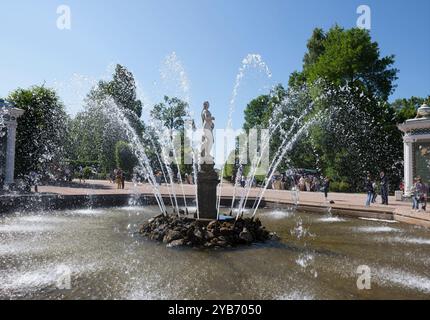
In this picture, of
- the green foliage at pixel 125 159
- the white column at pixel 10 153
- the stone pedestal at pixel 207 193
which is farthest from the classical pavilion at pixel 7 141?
the green foliage at pixel 125 159

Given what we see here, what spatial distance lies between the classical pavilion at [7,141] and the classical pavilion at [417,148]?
24.4 metres

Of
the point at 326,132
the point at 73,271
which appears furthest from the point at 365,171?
the point at 73,271

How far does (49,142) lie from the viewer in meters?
36.3

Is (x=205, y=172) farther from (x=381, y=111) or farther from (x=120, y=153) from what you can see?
(x=120, y=153)

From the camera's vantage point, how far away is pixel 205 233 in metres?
9.73

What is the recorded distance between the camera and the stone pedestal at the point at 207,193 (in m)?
11.4

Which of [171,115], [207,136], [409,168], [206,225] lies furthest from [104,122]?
[206,225]

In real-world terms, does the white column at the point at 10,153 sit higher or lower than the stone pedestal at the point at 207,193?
higher

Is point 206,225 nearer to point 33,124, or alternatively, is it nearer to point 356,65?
point 33,124

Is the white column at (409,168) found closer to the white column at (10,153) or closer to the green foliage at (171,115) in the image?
the white column at (10,153)

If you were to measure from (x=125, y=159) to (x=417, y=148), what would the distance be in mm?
32752

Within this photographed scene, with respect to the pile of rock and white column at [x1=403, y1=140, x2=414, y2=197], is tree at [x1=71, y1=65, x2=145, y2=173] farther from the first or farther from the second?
the pile of rock

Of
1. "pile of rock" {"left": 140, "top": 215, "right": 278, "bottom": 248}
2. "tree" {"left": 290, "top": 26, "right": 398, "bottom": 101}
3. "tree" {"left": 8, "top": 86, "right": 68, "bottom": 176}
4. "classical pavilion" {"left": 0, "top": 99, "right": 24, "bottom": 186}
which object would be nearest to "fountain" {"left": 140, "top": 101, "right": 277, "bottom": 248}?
"pile of rock" {"left": 140, "top": 215, "right": 278, "bottom": 248}

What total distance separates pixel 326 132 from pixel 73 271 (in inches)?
1326
